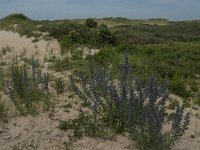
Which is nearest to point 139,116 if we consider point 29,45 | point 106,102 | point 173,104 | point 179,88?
point 106,102

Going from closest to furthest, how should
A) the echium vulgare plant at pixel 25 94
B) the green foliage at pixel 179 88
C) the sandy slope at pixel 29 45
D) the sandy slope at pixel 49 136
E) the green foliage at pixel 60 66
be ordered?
the sandy slope at pixel 49 136 → the echium vulgare plant at pixel 25 94 → the green foliage at pixel 179 88 → the green foliage at pixel 60 66 → the sandy slope at pixel 29 45

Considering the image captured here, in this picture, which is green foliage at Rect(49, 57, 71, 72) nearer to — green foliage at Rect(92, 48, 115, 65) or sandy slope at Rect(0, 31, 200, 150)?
green foliage at Rect(92, 48, 115, 65)

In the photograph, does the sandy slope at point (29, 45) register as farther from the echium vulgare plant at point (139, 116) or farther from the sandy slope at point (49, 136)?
the echium vulgare plant at point (139, 116)

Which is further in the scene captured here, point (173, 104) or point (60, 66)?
point (60, 66)

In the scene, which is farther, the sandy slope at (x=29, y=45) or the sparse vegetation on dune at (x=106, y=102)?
the sandy slope at (x=29, y=45)

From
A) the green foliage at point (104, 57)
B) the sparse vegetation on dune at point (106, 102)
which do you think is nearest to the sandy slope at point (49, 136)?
the sparse vegetation on dune at point (106, 102)

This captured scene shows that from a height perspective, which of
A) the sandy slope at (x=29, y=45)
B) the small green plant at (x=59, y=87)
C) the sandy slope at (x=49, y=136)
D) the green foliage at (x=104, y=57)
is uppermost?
the green foliage at (x=104, y=57)

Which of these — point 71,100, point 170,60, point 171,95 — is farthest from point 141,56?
point 71,100

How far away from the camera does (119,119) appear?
6.51 meters

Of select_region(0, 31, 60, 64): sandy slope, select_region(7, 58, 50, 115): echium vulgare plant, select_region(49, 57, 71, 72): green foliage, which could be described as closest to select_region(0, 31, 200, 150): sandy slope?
select_region(7, 58, 50, 115): echium vulgare plant

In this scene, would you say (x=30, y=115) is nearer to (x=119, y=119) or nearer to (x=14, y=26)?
(x=119, y=119)

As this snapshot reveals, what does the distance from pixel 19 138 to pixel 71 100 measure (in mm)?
1880

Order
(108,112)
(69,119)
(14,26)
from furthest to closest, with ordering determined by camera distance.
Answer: (14,26), (69,119), (108,112)

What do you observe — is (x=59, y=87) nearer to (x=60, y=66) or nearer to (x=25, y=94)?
(x=25, y=94)
